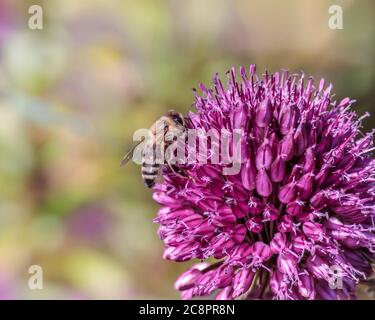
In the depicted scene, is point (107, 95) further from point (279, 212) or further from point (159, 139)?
point (279, 212)

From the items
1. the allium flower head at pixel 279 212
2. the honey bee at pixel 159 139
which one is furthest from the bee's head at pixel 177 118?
the allium flower head at pixel 279 212

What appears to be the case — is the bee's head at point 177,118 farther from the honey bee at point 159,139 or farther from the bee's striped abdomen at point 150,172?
the bee's striped abdomen at point 150,172

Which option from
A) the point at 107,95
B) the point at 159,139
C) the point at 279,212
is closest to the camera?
the point at 279,212

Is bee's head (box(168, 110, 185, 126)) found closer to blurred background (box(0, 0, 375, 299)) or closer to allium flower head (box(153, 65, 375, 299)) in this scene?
allium flower head (box(153, 65, 375, 299))

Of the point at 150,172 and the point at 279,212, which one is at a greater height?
the point at 150,172

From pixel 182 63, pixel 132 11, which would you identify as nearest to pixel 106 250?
pixel 182 63

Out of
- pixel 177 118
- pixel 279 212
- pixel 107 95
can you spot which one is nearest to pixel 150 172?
pixel 177 118
